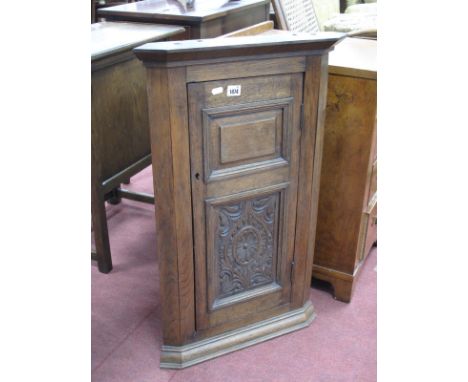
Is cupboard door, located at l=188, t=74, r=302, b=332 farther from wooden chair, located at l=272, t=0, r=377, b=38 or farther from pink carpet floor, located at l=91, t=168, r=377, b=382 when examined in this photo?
wooden chair, located at l=272, t=0, r=377, b=38

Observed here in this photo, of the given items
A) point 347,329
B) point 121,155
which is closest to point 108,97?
point 121,155

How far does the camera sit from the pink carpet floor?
66.7 inches

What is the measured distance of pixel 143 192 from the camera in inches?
116

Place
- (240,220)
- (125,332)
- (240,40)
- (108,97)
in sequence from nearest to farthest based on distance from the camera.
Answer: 1. (240,40)
2. (240,220)
3. (125,332)
4. (108,97)

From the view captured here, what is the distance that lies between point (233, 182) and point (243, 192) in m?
0.06

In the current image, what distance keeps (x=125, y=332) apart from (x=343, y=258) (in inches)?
36.3

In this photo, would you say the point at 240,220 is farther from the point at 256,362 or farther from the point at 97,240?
the point at 97,240

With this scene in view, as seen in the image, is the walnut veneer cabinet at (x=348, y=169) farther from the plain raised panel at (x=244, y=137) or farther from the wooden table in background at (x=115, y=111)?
the wooden table in background at (x=115, y=111)

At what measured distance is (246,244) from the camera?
5.48 ft

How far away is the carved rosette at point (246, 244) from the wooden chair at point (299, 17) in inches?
42.0

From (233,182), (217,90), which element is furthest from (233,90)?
(233,182)

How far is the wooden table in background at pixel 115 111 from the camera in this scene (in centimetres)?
200

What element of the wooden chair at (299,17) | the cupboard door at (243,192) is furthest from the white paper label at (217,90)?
the wooden chair at (299,17)
